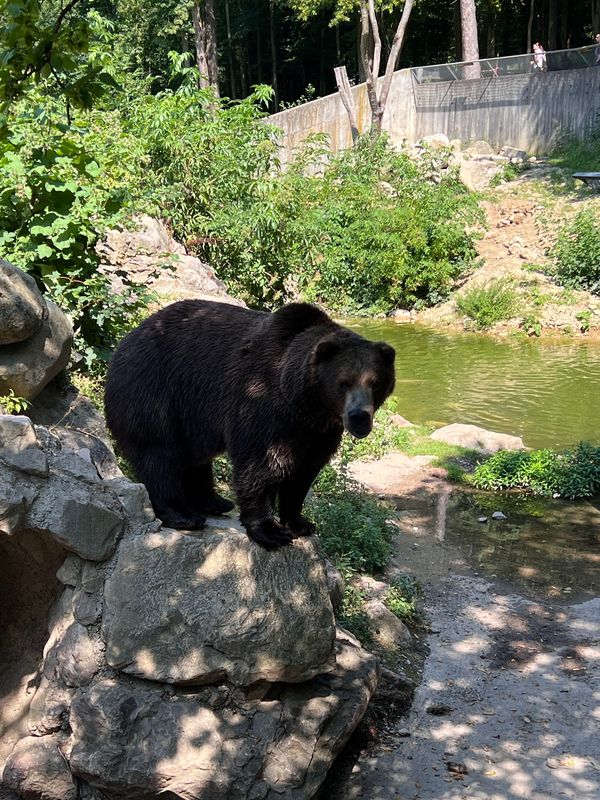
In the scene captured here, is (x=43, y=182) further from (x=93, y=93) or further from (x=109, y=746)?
(x=109, y=746)

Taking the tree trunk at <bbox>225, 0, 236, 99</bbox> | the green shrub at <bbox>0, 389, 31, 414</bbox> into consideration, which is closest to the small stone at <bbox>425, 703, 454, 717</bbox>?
the green shrub at <bbox>0, 389, 31, 414</bbox>

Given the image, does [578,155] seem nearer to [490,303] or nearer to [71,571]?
[490,303]

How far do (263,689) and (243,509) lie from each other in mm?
964

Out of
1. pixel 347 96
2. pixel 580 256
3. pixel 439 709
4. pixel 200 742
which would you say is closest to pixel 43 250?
pixel 200 742

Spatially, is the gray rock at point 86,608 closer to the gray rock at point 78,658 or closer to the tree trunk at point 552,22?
the gray rock at point 78,658

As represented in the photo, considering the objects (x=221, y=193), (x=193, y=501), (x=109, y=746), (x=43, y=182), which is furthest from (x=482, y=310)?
(x=109, y=746)

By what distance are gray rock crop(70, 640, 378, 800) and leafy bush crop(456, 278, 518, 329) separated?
59.6ft

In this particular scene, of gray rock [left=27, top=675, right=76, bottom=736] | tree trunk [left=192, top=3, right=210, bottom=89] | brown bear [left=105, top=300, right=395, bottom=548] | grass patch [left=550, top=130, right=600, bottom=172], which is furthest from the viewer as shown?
grass patch [left=550, top=130, right=600, bottom=172]

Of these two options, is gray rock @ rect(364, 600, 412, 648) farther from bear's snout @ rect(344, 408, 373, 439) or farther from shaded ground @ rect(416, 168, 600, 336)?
shaded ground @ rect(416, 168, 600, 336)

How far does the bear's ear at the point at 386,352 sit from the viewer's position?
4.90 m

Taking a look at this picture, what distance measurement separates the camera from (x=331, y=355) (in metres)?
4.80

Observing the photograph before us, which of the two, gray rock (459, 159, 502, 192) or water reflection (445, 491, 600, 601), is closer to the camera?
water reflection (445, 491, 600, 601)

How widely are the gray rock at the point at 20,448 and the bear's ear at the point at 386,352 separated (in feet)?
6.08

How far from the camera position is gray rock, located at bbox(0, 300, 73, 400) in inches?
238
